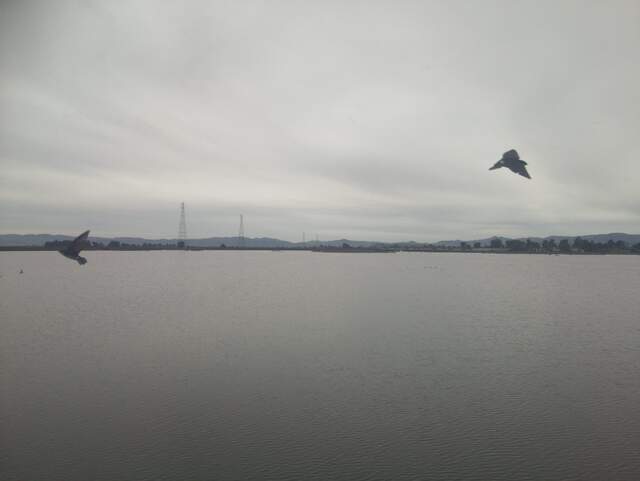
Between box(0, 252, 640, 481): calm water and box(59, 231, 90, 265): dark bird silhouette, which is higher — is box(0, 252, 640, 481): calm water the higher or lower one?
the lower one

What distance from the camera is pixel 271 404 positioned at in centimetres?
1742

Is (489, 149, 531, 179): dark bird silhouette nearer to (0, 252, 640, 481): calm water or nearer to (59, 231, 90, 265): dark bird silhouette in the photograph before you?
(0, 252, 640, 481): calm water

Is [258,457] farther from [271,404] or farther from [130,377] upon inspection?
[130,377]

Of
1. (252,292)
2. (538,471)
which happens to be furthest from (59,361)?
(252,292)

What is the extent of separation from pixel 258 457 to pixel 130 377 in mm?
10511

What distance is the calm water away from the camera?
13.2 meters

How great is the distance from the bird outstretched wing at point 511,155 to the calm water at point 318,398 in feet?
29.4

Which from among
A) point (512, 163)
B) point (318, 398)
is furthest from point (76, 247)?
point (512, 163)

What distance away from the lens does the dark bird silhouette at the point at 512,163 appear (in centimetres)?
1162

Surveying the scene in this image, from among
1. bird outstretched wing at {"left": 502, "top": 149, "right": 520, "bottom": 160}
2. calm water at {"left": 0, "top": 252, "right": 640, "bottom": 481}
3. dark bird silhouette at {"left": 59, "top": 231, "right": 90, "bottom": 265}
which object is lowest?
calm water at {"left": 0, "top": 252, "right": 640, "bottom": 481}

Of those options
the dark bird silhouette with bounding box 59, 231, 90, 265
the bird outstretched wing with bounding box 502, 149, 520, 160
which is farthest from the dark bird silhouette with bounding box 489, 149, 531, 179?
the dark bird silhouette with bounding box 59, 231, 90, 265

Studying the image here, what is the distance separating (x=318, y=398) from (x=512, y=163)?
11.9 metres

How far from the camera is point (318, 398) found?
1811cm

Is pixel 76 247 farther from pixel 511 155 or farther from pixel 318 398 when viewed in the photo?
pixel 511 155
